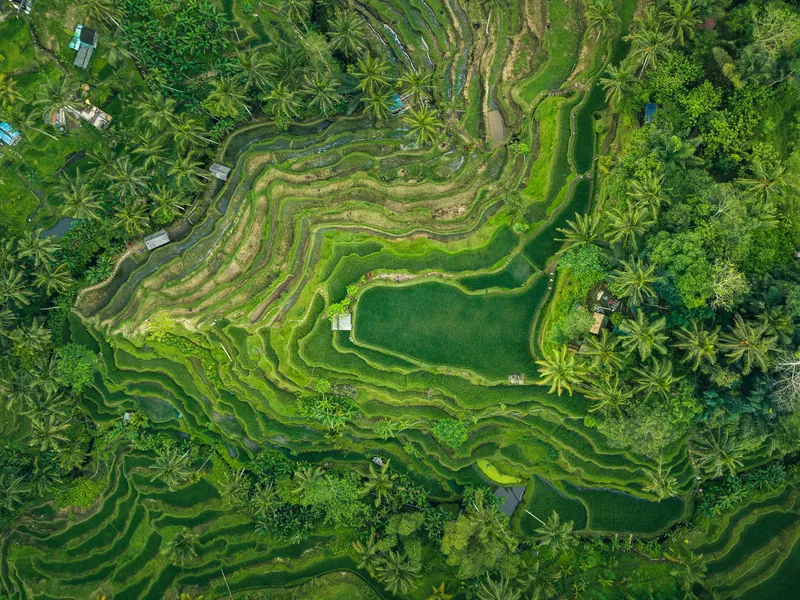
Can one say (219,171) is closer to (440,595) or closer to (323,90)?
(323,90)

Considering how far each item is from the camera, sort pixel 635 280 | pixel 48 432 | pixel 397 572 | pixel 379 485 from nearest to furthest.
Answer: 1. pixel 635 280
2. pixel 397 572
3. pixel 379 485
4. pixel 48 432

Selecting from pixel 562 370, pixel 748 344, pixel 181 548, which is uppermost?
pixel 748 344

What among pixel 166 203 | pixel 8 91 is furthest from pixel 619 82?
pixel 8 91

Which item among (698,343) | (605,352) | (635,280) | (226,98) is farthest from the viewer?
(226,98)

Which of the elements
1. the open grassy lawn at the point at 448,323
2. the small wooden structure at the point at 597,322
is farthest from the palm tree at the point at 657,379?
the open grassy lawn at the point at 448,323

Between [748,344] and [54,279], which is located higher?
[748,344]

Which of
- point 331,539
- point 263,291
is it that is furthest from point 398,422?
point 263,291

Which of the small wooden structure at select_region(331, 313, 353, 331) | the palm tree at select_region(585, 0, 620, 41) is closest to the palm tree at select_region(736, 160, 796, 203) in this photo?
the palm tree at select_region(585, 0, 620, 41)

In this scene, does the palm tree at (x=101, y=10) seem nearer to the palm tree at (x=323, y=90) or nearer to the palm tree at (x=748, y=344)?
the palm tree at (x=323, y=90)

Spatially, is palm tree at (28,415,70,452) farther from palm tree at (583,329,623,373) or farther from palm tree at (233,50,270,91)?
palm tree at (583,329,623,373)
